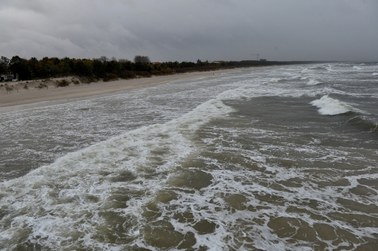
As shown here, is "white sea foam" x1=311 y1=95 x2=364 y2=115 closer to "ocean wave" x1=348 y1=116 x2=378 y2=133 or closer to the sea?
"ocean wave" x1=348 y1=116 x2=378 y2=133

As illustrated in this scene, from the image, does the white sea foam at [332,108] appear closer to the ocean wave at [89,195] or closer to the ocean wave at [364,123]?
the ocean wave at [364,123]

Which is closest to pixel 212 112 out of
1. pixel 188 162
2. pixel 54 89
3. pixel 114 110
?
pixel 114 110

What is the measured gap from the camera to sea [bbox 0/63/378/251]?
589 cm

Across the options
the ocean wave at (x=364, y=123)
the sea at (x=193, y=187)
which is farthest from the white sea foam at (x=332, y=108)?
the sea at (x=193, y=187)

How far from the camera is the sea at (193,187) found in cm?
589

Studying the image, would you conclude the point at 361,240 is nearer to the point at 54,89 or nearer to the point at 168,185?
the point at 168,185

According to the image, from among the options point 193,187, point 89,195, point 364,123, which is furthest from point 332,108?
point 89,195

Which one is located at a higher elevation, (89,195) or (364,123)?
(89,195)

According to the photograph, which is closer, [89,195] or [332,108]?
[89,195]

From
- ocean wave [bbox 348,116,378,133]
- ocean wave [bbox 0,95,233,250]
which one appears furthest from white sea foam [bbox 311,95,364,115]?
ocean wave [bbox 0,95,233,250]

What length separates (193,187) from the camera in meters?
8.09

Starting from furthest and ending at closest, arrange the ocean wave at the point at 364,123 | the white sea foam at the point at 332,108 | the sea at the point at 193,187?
1. the white sea foam at the point at 332,108
2. the ocean wave at the point at 364,123
3. the sea at the point at 193,187

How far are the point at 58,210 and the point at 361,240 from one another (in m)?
5.42

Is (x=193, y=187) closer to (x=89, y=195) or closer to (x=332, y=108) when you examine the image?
(x=89, y=195)
